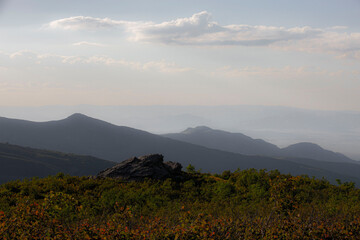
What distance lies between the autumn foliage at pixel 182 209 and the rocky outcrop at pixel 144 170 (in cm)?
116

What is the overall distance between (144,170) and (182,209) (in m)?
11.3

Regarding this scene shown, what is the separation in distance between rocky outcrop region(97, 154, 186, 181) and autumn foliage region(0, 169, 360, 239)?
3.80 feet

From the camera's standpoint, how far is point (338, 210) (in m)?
17.6

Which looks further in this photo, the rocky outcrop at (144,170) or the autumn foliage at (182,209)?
the rocky outcrop at (144,170)

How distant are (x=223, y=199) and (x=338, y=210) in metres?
6.88

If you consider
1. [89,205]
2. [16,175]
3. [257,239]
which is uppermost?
[257,239]

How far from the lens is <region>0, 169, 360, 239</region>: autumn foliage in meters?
9.86

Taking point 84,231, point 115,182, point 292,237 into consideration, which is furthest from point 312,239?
point 115,182

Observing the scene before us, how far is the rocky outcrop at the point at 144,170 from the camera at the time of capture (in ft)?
84.4

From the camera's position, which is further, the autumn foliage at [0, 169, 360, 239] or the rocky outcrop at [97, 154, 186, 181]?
the rocky outcrop at [97, 154, 186, 181]

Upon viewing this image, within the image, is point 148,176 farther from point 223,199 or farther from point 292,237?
point 292,237

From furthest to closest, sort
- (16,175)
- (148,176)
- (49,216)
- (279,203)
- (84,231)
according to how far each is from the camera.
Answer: (16,175) → (148,176) → (279,203) → (49,216) → (84,231)

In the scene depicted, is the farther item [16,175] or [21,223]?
[16,175]

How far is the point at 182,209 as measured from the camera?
15141 millimetres
